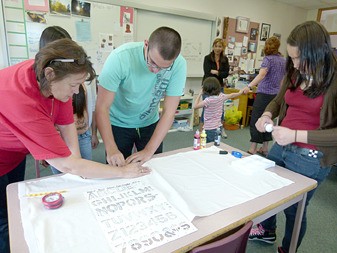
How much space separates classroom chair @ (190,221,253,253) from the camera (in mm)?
729

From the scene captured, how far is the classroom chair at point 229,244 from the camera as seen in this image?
0.73 metres

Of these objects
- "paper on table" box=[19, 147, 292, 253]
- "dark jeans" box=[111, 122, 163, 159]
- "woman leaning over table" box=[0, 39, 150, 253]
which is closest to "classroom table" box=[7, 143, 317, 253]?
"paper on table" box=[19, 147, 292, 253]

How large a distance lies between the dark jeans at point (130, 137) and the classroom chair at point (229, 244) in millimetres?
929

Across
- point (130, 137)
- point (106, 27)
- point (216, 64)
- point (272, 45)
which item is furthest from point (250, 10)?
point (130, 137)

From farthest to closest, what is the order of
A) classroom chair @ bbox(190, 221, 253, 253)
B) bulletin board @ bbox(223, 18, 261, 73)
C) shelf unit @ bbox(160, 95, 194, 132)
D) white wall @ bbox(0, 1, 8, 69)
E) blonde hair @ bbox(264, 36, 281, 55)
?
bulletin board @ bbox(223, 18, 261, 73), shelf unit @ bbox(160, 95, 194, 132), blonde hair @ bbox(264, 36, 281, 55), white wall @ bbox(0, 1, 8, 69), classroom chair @ bbox(190, 221, 253, 253)

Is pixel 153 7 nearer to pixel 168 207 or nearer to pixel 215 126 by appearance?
pixel 215 126

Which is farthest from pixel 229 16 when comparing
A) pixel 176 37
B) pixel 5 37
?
pixel 176 37

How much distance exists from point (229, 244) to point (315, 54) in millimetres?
906

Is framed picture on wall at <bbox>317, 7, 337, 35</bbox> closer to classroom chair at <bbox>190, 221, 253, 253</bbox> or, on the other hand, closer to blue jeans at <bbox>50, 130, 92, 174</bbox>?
blue jeans at <bbox>50, 130, 92, 174</bbox>

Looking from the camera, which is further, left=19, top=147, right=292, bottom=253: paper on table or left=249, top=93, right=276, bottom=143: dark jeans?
left=249, top=93, right=276, bottom=143: dark jeans

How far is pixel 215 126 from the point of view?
111 inches

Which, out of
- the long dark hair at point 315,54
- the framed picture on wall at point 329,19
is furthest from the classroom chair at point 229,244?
the framed picture on wall at point 329,19

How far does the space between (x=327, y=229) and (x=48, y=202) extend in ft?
6.70

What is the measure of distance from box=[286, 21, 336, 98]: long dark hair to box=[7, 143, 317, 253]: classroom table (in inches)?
18.1
